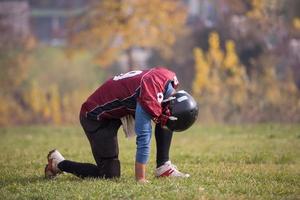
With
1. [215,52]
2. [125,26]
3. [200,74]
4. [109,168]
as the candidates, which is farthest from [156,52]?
[109,168]

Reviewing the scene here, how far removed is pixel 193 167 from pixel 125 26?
1317cm

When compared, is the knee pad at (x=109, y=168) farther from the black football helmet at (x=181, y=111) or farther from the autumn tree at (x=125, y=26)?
the autumn tree at (x=125, y=26)

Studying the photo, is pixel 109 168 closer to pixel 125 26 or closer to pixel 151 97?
pixel 151 97

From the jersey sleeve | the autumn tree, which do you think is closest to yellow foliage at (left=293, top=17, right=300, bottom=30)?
the autumn tree

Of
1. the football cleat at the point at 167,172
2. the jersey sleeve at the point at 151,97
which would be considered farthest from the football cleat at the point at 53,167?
the jersey sleeve at the point at 151,97

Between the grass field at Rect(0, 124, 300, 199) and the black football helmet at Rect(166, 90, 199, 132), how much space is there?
60 cm

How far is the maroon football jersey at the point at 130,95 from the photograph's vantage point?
699cm

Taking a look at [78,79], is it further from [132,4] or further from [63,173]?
[63,173]

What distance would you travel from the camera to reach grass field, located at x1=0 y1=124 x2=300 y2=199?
6.62m

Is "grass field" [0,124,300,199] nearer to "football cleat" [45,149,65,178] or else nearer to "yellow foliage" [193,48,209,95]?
"football cleat" [45,149,65,178]

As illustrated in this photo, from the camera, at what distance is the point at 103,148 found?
7.51 m

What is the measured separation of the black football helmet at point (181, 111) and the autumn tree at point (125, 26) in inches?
565

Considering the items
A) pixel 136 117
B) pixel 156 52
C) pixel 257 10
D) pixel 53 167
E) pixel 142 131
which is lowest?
pixel 53 167

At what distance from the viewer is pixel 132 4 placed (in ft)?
70.2
